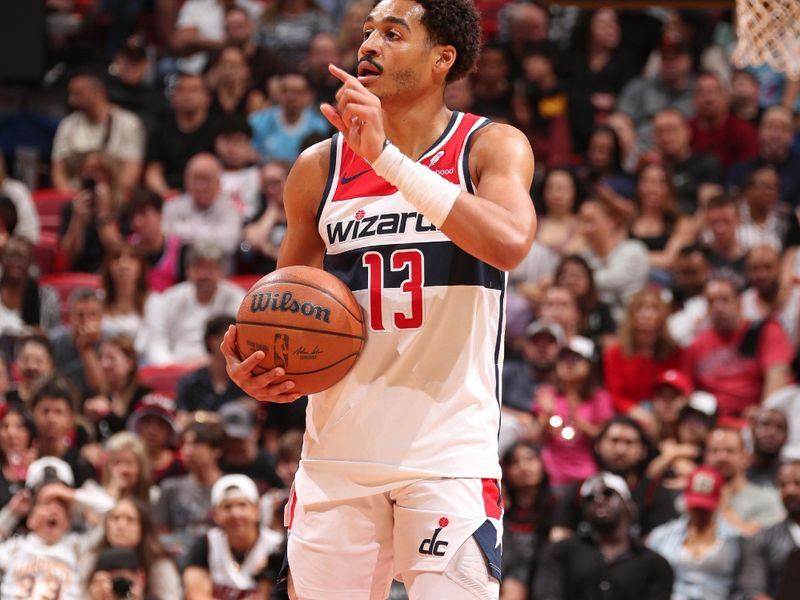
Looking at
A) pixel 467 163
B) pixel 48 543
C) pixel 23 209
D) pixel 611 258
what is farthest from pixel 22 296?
pixel 467 163

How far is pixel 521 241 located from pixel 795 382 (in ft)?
21.5

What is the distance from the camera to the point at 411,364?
3848 millimetres

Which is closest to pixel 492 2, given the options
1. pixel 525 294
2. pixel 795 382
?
pixel 525 294

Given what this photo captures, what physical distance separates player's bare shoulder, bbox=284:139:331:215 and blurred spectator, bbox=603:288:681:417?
599cm

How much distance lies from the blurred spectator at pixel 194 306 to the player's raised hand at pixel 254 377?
6.49 metres

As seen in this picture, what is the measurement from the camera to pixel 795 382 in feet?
31.9

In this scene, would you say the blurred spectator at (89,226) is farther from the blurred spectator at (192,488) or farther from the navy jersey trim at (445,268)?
the navy jersey trim at (445,268)

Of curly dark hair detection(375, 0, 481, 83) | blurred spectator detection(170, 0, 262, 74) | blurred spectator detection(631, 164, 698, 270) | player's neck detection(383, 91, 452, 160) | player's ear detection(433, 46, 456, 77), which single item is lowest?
player's neck detection(383, 91, 452, 160)

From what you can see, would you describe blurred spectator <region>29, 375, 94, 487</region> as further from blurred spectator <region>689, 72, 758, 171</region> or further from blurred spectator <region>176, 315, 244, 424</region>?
blurred spectator <region>689, 72, 758, 171</region>

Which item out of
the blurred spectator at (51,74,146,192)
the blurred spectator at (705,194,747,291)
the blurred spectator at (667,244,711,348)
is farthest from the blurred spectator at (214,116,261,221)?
the blurred spectator at (705,194,747,291)

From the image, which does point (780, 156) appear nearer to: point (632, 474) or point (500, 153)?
point (632, 474)

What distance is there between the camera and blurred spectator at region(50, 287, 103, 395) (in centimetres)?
979

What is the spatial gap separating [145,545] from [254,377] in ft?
14.2

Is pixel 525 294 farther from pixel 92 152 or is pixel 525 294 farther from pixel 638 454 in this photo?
pixel 92 152
